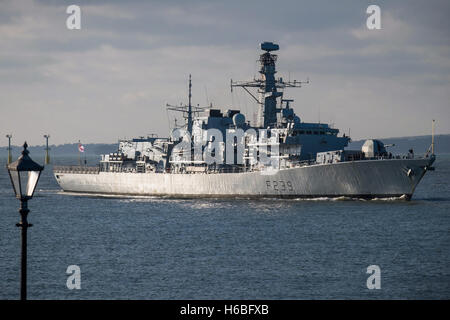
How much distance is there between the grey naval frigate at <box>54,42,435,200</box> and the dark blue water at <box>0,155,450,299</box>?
5.97 ft

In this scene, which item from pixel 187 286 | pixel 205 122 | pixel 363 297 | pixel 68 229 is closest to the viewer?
pixel 363 297

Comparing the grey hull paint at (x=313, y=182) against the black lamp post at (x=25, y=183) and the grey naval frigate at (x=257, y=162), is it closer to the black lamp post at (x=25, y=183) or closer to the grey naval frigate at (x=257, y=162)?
the grey naval frigate at (x=257, y=162)

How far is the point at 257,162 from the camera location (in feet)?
183

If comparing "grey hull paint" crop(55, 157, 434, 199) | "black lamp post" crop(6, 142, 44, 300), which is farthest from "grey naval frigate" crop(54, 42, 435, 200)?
"black lamp post" crop(6, 142, 44, 300)

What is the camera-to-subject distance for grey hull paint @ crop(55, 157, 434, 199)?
47.0 meters

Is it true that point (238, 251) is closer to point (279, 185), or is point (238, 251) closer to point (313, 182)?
point (313, 182)

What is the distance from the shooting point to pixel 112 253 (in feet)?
99.8

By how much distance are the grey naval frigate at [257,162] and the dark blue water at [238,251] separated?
182cm

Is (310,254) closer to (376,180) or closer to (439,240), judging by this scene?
(439,240)

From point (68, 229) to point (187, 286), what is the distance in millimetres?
18803

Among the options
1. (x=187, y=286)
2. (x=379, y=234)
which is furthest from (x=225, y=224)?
(x=187, y=286)

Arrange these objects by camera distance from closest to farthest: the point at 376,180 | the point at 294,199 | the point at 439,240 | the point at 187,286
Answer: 1. the point at 187,286
2. the point at 439,240
3. the point at 376,180
4. the point at 294,199

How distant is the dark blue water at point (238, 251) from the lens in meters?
22.8

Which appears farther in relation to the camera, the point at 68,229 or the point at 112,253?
the point at 68,229
